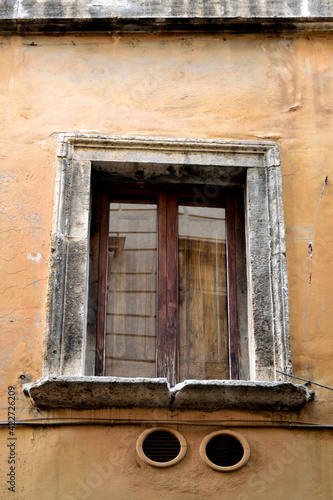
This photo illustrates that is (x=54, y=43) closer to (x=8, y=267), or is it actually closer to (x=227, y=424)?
A: (x=8, y=267)

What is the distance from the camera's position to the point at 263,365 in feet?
16.1

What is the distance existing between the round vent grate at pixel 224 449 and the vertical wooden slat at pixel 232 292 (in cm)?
50

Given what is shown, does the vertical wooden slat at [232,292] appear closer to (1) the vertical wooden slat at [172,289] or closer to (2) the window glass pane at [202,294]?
(2) the window glass pane at [202,294]

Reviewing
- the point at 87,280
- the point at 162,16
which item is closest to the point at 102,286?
the point at 87,280

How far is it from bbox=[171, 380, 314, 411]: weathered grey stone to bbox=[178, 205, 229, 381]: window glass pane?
0.41 metres

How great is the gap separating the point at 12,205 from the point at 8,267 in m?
0.46

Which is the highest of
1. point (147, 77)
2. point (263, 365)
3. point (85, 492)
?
point (147, 77)

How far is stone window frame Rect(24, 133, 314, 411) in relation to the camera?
4641mm

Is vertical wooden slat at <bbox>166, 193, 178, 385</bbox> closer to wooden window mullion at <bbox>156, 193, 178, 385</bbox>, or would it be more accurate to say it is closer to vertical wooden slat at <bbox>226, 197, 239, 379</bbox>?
wooden window mullion at <bbox>156, 193, 178, 385</bbox>

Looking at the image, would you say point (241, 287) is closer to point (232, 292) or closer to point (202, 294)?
point (232, 292)

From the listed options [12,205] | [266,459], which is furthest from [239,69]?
[266,459]

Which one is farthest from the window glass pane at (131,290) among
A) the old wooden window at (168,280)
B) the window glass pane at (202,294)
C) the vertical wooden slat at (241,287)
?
the vertical wooden slat at (241,287)

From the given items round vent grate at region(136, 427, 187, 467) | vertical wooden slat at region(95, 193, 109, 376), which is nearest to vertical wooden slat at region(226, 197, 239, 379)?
round vent grate at region(136, 427, 187, 467)

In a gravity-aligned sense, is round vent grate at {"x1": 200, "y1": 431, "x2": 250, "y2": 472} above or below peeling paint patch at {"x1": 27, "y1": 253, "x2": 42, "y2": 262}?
below
